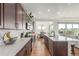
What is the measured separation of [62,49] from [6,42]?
2387 millimetres

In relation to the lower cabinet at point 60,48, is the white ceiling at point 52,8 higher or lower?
higher

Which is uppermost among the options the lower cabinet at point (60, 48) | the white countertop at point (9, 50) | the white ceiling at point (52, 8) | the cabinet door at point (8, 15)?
the white ceiling at point (52, 8)

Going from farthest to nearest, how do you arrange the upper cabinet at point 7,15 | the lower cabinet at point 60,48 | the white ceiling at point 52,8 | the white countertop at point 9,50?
the white ceiling at point 52,8 < the lower cabinet at point 60,48 < the upper cabinet at point 7,15 < the white countertop at point 9,50

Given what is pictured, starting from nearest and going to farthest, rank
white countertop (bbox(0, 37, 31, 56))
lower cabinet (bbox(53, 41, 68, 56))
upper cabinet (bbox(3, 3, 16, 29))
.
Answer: white countertop (bbox(0, 37, 31, 56)) → upper cabinet (bbox(3, 3, 16, 29)) → lower cabinet (bbox(53, 41, 68, 56))

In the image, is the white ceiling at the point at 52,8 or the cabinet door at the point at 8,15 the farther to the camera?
the white ceiling at the point at 52,8

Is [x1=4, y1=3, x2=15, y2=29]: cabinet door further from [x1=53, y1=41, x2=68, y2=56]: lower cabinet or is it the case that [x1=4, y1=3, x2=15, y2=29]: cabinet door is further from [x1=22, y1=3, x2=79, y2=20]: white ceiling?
[x1=22, y1=3, x2=79, y2=20]: white ceiling

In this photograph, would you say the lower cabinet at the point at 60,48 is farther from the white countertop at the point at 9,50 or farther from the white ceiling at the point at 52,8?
the white countertop at the point at 9,50

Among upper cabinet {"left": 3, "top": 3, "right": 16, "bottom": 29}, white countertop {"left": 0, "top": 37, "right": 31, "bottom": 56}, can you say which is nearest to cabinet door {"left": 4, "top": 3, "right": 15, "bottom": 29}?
upper cabinet {"left": 3, "top": 3, "right": 16, "bottom": 29}

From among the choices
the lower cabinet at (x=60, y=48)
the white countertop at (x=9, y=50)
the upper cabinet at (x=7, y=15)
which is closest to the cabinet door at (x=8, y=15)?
the upper cabinet at (x=7, y=15)

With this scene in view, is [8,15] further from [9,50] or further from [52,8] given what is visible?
[52,8]

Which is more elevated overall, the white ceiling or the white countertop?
the white ceiling

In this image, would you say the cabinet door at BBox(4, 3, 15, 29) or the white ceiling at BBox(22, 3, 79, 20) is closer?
the cabinet door at BBox(4, 3, 15, 29)

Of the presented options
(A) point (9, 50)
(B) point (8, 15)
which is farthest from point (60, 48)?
(A) point (9, 50)

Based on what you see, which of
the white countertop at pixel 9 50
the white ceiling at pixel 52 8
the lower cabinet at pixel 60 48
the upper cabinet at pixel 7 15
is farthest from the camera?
the white ceiling at pixel 52 8
